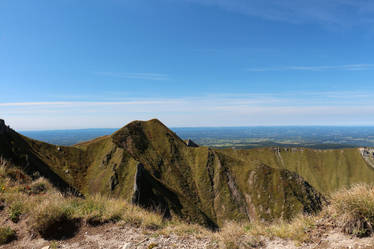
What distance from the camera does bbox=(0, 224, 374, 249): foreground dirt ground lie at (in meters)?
6.41

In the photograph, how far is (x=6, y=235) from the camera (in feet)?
22.8

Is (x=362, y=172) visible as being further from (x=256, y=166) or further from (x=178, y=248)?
(x=178, y=248)

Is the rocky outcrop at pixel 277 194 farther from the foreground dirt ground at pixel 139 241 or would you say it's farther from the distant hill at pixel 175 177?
the foreground dirt ground at pixel 139 241

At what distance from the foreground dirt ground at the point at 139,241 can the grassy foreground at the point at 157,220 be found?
204 millimetres

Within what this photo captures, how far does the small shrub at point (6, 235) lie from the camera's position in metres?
6.85

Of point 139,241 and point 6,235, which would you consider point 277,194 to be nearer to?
point 139,241

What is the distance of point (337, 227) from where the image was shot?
261 inches

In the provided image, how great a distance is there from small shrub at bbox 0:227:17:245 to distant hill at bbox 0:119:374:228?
233 ft

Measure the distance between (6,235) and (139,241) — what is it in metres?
4.97

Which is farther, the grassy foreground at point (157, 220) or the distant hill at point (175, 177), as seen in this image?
the distant hill at point (175, 177)

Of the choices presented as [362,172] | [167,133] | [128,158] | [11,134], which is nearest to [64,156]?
[128,158]

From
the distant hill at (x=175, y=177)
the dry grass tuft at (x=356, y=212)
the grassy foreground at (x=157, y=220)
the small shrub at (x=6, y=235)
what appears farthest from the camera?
the distant hill at (x=175, y=177)

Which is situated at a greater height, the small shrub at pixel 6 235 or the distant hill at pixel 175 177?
the small shrub at pixel 6 235

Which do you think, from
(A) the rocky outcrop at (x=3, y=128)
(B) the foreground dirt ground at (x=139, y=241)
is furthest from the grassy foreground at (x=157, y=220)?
(A) the rocky outcrop at (x=3, y=128)
